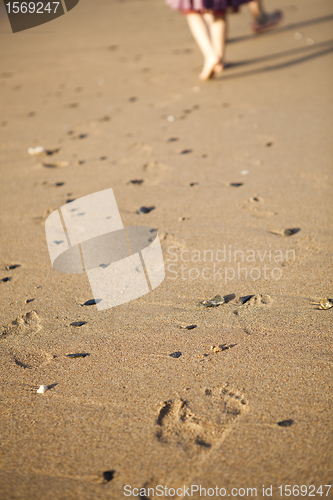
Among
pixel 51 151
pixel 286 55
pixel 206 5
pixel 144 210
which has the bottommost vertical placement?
pixel 144 210

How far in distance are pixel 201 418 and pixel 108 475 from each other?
38cm

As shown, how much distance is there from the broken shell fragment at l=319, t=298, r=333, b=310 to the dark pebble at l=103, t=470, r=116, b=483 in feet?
3.91

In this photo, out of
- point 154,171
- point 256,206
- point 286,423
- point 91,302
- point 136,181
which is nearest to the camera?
point 286,423

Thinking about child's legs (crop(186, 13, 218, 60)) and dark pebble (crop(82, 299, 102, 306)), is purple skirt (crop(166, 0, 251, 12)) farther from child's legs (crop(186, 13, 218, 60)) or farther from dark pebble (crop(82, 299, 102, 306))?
dark pebble (crop(82, 299, 102, 306))

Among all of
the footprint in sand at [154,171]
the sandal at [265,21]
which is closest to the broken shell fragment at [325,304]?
the footprint in sand at [154,171]

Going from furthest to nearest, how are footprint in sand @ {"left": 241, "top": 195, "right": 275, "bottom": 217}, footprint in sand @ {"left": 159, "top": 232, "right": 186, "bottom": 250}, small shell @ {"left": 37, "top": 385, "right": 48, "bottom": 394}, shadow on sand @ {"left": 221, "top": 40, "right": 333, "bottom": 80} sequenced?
shadow on sand @ {"left": 221, "top": 40, "right": 333, "bottom": 80}
footprint in sand @ {"left": 241, "top": 195, "right": 275, "bottom": 217}
footprint in sand @ {"left": 159, "top": 232, "right": 186, "bottom": 250}
small shell @ {"left": 37, "top": 385, "right": 48, "bottom": 394}

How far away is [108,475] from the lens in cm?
130

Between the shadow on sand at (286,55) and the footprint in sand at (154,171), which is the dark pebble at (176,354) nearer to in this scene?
the footprint in sand at (154,171)

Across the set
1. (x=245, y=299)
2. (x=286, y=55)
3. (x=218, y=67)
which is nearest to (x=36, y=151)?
(x=218, y=67)

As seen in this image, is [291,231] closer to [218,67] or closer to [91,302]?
[91,302]

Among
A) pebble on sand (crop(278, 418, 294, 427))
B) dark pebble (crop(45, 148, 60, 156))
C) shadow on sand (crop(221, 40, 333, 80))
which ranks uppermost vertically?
shadow on sand (crop(221, 40, 333, 80))

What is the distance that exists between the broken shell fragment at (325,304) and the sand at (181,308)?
4 centimetres

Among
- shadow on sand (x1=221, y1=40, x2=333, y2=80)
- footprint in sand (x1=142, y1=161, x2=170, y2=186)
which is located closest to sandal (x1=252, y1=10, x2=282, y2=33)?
shadow on sand (x1=221, y1=40, x2=333, y2=80)

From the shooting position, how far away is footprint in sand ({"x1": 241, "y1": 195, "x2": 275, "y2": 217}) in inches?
101
